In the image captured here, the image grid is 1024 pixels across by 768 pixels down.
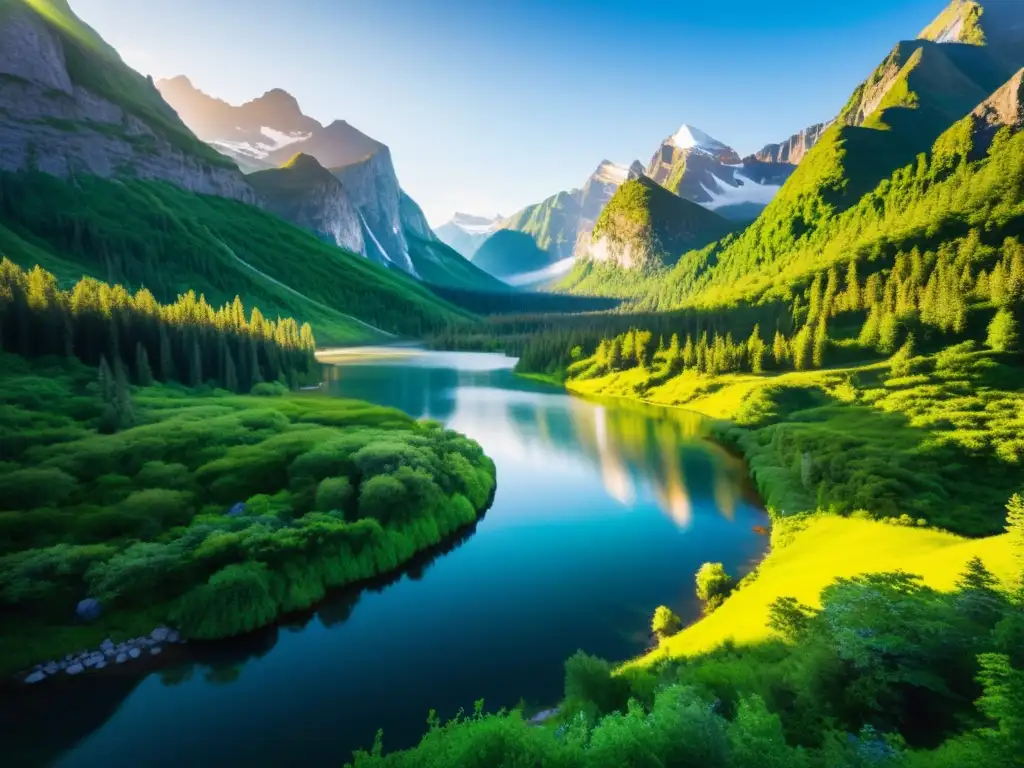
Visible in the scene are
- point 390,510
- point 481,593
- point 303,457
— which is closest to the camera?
point 481,593

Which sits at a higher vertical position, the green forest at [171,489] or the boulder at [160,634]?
the green forest at [171,489]

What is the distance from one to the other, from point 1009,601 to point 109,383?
9246 centimetres

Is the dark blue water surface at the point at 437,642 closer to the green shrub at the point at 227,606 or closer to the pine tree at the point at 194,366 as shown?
the green shrub at the point at 227,606

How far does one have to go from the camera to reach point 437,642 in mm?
36812

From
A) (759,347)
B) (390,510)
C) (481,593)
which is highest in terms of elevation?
(759,347)

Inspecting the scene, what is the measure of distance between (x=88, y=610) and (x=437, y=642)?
77.1 ft

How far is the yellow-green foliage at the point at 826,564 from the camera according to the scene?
28.9 meters

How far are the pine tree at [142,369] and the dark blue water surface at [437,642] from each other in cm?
6936

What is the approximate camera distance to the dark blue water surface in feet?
91.5

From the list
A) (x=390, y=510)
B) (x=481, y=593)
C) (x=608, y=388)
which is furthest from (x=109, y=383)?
(x=608, y=388)

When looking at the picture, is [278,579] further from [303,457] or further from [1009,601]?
[1009,601]

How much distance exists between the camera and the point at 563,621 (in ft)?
129

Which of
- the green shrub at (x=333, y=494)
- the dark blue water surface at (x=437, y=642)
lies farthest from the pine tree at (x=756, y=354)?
the green shrub at (x=333, y=494)

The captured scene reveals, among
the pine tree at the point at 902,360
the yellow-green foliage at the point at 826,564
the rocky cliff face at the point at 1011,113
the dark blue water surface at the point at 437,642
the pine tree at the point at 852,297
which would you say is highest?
the rocky cliff face at the point at 1011,113
